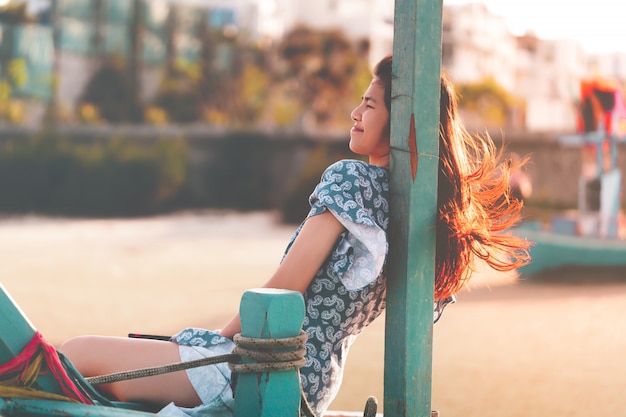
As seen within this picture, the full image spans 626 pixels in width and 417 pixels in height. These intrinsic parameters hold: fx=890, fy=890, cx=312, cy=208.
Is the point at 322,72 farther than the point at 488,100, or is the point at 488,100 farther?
the point at 488,100

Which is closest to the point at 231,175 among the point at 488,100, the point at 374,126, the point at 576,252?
the point at 576,252

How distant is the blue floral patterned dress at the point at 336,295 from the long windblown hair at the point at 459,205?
5.8 inches

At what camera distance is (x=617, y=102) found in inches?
381

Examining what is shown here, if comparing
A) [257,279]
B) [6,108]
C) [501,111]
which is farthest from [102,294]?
[501,111]

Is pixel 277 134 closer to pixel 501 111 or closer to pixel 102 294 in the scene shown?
pixel 102 294

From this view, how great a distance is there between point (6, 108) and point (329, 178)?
77.1ft

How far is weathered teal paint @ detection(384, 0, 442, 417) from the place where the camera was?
6.01 feet

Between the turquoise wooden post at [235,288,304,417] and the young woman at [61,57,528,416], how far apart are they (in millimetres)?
154

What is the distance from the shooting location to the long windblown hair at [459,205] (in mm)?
1977

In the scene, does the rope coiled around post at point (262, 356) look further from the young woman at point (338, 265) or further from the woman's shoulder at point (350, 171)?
the woman's shoulder at point (350, 171)

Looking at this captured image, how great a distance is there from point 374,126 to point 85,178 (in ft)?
54.6

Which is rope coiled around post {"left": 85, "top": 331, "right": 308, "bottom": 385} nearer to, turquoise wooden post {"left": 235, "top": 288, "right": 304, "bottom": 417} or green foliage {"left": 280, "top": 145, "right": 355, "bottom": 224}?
turquoise wooden post {"left": 235, "top": 288, "right": 304, "bottom": 417}

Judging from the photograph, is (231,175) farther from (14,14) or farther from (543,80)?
(543,80)

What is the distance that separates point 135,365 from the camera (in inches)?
72.1
